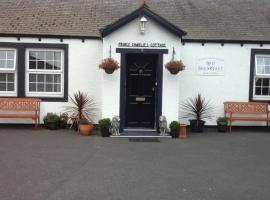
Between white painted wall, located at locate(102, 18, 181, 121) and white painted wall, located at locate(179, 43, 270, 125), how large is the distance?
50.9 inches

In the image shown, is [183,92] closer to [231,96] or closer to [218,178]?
[231,96]

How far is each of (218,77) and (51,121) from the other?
19.0 ft

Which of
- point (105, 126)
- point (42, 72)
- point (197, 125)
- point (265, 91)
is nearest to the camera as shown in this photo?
point (105, 126)

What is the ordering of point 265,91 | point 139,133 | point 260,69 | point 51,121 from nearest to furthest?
point 139,133 → point 51,121 → point 260,69 → point 265,91

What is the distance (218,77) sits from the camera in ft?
44.2

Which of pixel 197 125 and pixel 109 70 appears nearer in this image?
pixel 109 70

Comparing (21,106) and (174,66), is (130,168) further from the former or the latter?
(21,106)

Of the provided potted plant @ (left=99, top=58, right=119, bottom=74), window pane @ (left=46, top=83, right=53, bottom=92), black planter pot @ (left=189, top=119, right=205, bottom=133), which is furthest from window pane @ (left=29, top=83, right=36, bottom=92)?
black planter pot @ (left=189, top=119, right=205, bottom=133)

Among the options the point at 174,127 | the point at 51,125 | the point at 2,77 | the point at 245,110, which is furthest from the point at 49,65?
the point at 245,110

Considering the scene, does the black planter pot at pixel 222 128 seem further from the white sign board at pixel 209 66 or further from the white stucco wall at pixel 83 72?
the white stucco wall at pixel 83 72

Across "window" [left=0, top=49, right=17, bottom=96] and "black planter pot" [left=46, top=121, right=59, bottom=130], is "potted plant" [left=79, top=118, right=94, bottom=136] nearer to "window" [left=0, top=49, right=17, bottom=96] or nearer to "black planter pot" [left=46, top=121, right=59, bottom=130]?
"black planter pot" [left=46, top=121, right=59, bottom=130]

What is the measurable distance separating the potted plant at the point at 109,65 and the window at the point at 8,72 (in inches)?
130

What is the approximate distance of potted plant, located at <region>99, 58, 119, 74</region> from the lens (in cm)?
1164

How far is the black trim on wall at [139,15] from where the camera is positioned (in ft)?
38.8
